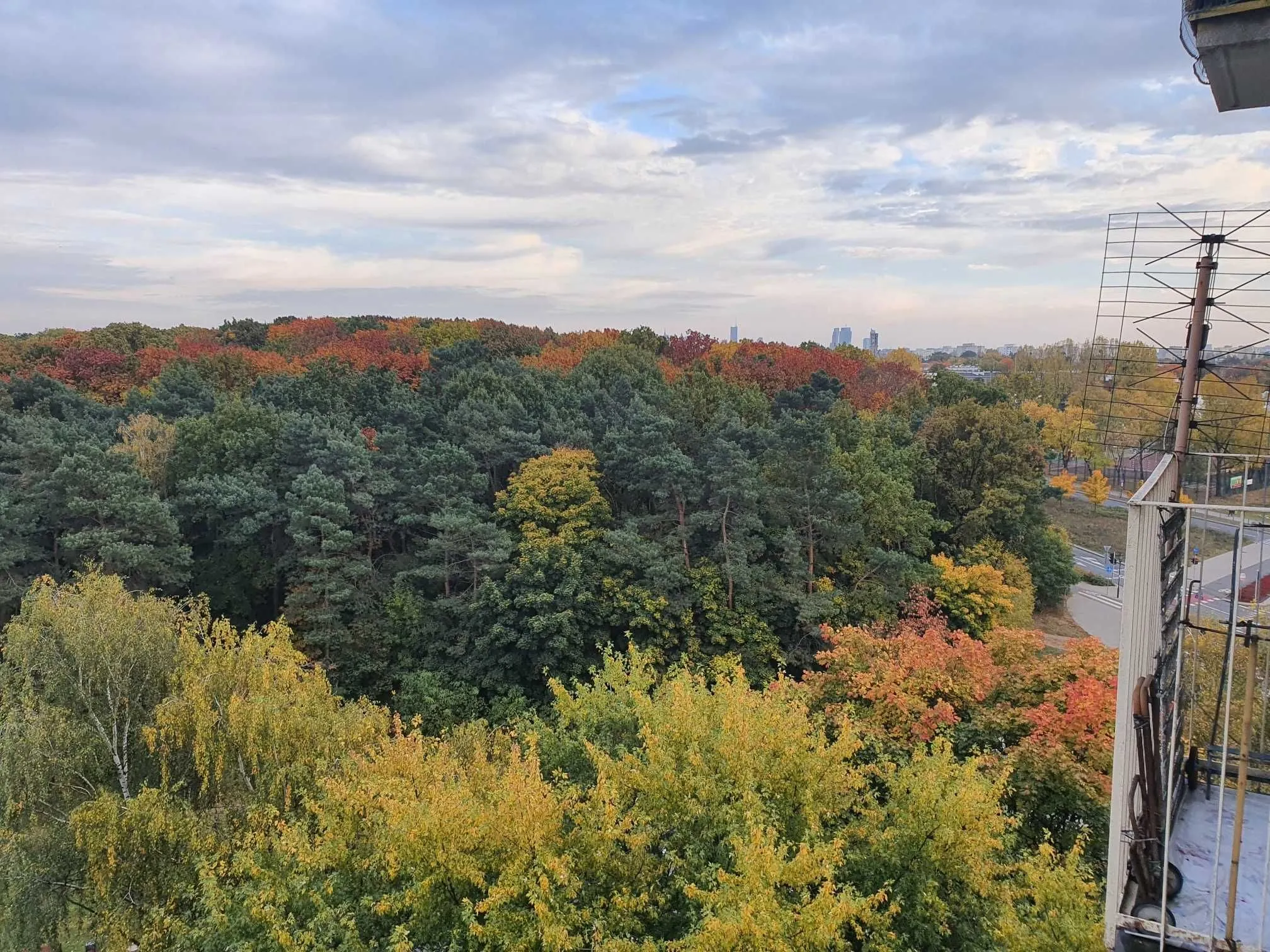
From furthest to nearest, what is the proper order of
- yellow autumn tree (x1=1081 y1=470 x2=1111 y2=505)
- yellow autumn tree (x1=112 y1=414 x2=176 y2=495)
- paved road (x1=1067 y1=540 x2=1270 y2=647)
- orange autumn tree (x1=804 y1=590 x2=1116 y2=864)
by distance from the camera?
1. yellow autumn tree (x1=1081 y1=470 x2=1111 y2=505)
2. yellow autumn tree (x1=112 y1=414 x2=176 y2=495)
3. paved road (x1=1067 y1=540 x2=1270 y2=647)
4. orange autumn tree (x1=804 y1=590 x2=1116 y2=864)

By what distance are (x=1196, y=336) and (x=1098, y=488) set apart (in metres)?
31.9

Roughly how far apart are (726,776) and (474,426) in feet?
61.1

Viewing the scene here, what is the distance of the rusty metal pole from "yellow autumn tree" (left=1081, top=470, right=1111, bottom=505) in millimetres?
31099

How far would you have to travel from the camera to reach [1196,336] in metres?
4.56

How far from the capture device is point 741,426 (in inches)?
840

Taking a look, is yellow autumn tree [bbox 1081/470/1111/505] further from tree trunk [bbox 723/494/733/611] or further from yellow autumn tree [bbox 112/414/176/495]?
yellow autumn tree [bbox 112/414/176/495]

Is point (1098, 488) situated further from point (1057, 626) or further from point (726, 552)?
point (726, 552)

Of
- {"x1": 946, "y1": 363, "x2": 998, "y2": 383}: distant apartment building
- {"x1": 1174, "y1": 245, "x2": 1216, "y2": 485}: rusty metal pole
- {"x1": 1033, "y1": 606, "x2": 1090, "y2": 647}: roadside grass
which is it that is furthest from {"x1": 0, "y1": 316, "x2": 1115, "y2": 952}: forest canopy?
{"x1": 946, "y1": 363, "x2": 998, "y2": 383}: distant apartment building


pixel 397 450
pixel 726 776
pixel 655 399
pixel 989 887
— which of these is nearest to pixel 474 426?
pixel 397 450

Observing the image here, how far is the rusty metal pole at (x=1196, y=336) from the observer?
14.8 ft

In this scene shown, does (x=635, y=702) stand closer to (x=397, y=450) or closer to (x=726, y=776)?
(x=726, y=776)

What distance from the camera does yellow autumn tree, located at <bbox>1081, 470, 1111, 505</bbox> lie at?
3191cm

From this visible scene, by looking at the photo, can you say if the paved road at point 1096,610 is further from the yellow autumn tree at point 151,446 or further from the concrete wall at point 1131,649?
the yellow autumn tree at point 151,446

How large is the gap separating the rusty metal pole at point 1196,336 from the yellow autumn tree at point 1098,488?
31.1 metres
